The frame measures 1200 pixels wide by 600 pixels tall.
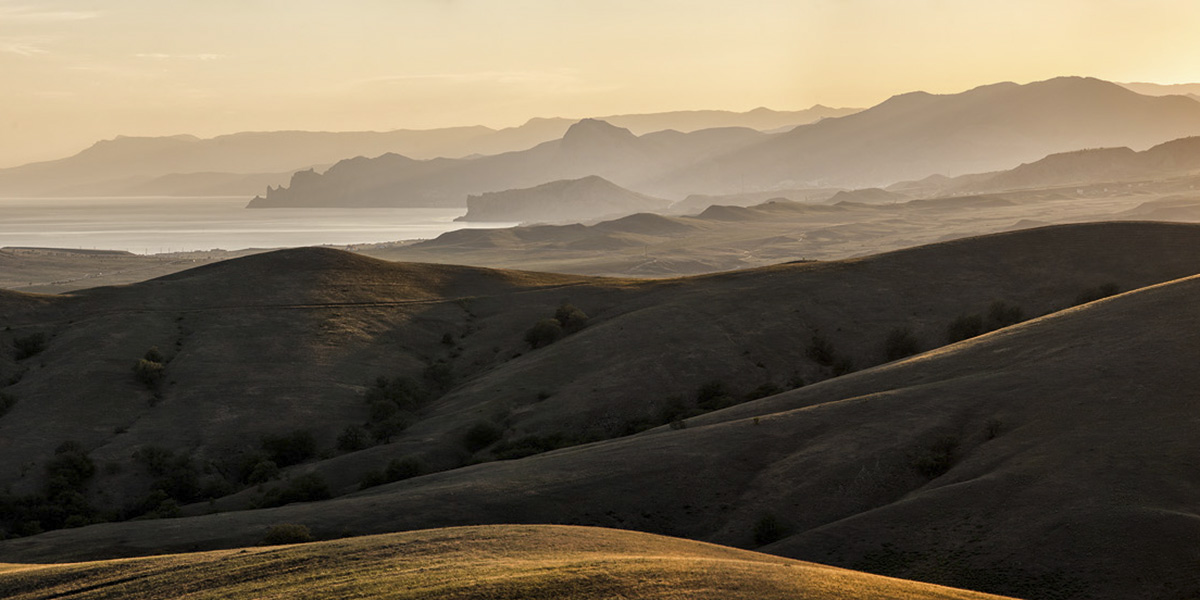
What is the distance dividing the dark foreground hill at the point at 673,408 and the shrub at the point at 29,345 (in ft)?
4.91

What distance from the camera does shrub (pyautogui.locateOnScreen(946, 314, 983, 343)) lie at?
92.5 metres

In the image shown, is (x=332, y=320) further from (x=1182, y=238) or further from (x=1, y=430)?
(x=1182, y=238)

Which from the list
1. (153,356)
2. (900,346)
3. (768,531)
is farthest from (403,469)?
(900,346)

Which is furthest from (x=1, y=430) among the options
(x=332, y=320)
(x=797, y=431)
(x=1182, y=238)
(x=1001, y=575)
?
(x=1182, y=238)

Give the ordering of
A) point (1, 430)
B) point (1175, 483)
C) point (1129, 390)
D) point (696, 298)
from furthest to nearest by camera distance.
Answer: point (696, 298) → point (1, 430) → point (1129, 390) → point (1175, 483)

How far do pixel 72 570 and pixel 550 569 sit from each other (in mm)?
19854

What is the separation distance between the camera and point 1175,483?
38875 millimetres

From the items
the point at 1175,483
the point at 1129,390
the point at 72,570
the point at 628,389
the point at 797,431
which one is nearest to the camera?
the point at 72,570

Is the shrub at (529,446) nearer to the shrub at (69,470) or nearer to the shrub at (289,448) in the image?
the shrub at (289,448)

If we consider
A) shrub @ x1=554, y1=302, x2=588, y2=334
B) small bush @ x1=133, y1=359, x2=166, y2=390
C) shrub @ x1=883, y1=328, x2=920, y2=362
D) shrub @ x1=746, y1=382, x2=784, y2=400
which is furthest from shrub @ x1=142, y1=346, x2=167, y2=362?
shrub @ x1=883, y1=328, x2=920, y2=362

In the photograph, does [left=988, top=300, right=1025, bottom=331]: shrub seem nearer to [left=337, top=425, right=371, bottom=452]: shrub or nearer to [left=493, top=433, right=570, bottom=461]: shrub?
[left=493, top=433, right=570, bottom=461]: shrub

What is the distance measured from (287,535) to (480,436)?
32671mm

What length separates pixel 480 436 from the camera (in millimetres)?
76625

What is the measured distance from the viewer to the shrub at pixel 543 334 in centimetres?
10544
